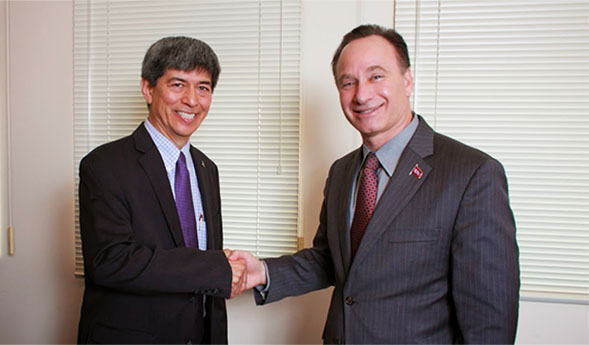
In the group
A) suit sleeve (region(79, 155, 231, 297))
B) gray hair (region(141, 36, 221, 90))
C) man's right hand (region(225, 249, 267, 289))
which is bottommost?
man's right hand (region(225, 249, 267, 289))

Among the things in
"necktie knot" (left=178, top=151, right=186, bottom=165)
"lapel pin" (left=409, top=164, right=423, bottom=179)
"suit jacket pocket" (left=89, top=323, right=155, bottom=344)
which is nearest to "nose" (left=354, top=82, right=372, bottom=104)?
"lapel pin" (left=409, top=164, right=423, bottom=179)

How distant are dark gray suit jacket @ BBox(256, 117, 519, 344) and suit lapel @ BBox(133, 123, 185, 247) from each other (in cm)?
67

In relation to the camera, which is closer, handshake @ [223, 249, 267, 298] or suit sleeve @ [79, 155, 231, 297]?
suit sleeve @ [79, 155, 231, 297]

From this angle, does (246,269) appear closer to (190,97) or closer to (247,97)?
(190,97)

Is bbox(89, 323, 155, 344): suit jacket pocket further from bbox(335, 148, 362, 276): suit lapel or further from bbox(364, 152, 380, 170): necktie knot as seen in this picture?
bbox(364, 152, 380, 170): necktie knot

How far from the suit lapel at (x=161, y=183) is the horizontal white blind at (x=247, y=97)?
808mm

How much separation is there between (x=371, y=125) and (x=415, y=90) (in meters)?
0.83

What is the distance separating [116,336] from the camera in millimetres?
1504

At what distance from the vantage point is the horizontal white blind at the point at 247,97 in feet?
7.54

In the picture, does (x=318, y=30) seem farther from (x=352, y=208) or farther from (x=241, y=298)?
(x=241, y=298)

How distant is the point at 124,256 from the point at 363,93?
3.38ft

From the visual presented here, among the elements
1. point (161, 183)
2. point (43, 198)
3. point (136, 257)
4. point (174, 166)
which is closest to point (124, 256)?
point (136, 257)

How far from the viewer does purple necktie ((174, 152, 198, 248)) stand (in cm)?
165

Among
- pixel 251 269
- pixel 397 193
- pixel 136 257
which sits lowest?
pixel 251 269
